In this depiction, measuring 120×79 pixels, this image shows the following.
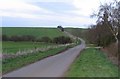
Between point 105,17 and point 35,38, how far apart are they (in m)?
63.1

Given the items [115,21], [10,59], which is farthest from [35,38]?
[10,59]

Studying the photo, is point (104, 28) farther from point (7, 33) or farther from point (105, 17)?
point (7, 33)

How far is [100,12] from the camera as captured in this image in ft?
197

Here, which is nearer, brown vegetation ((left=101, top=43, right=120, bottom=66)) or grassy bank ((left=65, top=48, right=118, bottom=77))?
grassy bank ((left=65, top=48, right=118, bottom=77))

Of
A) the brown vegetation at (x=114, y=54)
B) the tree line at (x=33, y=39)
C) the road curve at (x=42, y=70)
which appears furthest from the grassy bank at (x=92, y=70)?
the tree line at (x=33, y=39)

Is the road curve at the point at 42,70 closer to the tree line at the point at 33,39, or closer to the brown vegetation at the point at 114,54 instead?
the brown vegetation at the point at 114,54

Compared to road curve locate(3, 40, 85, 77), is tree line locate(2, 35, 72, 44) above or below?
above

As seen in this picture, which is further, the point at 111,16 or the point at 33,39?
the point at 33,39

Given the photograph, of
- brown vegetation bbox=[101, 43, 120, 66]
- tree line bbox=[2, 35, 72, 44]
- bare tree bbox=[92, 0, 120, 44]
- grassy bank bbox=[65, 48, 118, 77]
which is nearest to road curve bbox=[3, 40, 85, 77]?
grassy bank bbox=[65, 48, 118, 77]

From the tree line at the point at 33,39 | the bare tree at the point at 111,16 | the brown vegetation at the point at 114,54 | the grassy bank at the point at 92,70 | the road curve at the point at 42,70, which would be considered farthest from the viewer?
the tree line at the point at 33,39

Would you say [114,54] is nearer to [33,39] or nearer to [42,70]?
[42,70]

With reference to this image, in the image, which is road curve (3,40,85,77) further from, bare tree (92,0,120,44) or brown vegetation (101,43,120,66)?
bare tree (92,0,120,44)

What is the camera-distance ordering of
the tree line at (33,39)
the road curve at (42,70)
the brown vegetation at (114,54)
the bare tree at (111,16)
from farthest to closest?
the tree line at (33,39), the bare tree at (111,16), the brown vegetation at (114,54), the road curve at (42,70)

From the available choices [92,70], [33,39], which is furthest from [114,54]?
[33,39]
